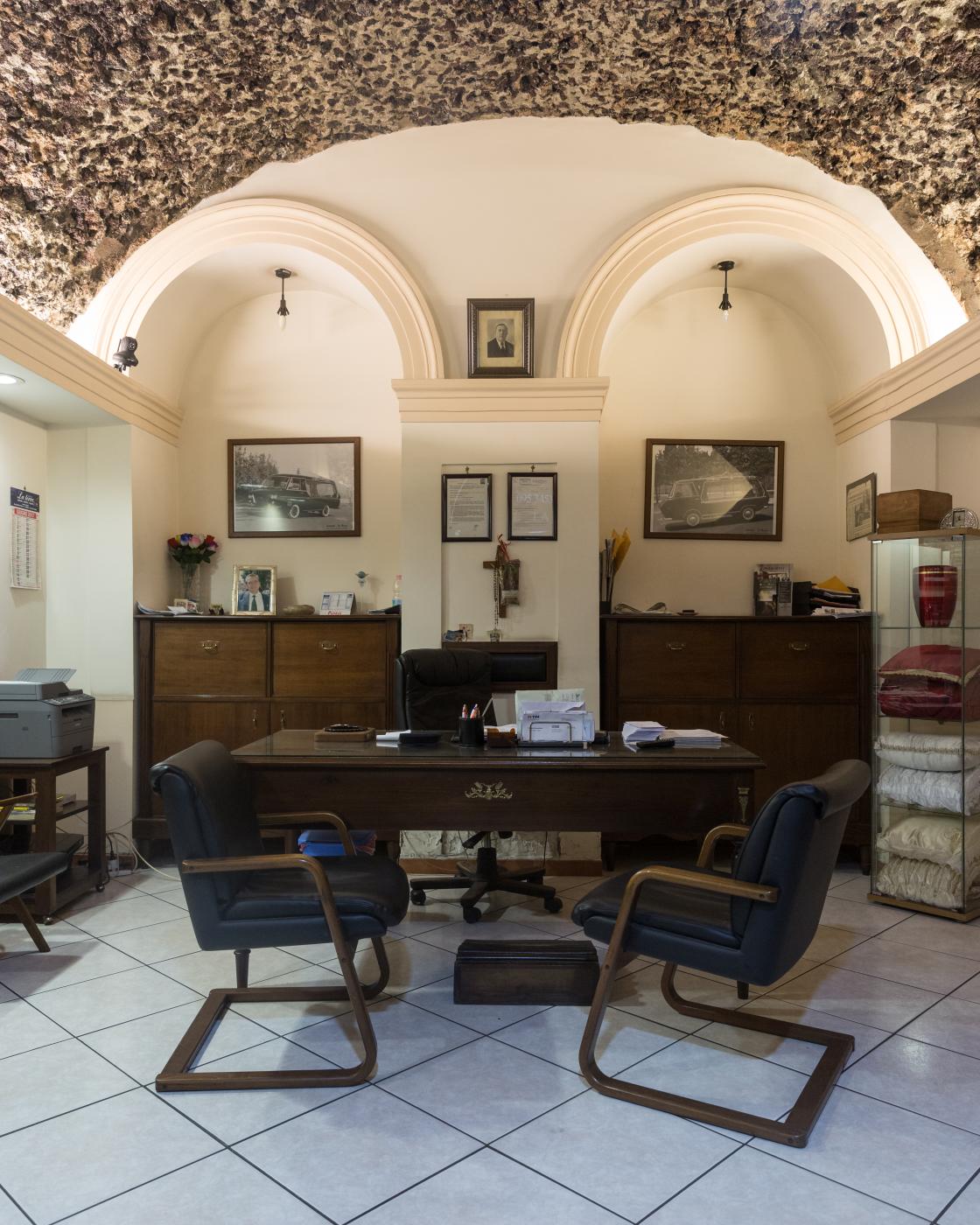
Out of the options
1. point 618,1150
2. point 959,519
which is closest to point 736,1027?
point 618,1150

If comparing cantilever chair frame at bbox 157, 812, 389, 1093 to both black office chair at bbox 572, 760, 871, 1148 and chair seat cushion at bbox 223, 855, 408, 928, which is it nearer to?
chair seat cushion at bbox 223, 855, 408, 928

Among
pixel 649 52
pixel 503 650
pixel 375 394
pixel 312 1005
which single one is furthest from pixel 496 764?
pixel 375 394

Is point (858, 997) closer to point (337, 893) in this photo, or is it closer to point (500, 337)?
point (337, 893)

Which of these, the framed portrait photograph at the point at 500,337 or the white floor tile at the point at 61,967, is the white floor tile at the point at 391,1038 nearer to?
the white floor tile at the point at 61,967

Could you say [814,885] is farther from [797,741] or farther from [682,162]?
[682,162]

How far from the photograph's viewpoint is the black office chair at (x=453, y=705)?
4668 millimetres

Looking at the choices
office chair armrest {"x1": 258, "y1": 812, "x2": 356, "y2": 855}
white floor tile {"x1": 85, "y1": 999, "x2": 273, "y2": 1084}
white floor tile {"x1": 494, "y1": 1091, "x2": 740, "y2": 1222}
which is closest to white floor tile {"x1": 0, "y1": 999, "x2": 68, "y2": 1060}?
white floor tile {"x1": 85, "y1": 999, "x2": 273, "y2": 1084}

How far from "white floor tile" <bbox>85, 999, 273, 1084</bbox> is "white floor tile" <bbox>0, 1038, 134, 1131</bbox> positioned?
5 centimetres

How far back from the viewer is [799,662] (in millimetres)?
5648

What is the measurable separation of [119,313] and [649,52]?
340 centimetres

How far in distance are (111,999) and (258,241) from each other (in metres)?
4.28

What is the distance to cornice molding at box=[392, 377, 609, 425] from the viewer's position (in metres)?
5.67

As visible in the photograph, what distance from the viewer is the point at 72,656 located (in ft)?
18.8

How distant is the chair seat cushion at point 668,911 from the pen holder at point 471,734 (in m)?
0.90
